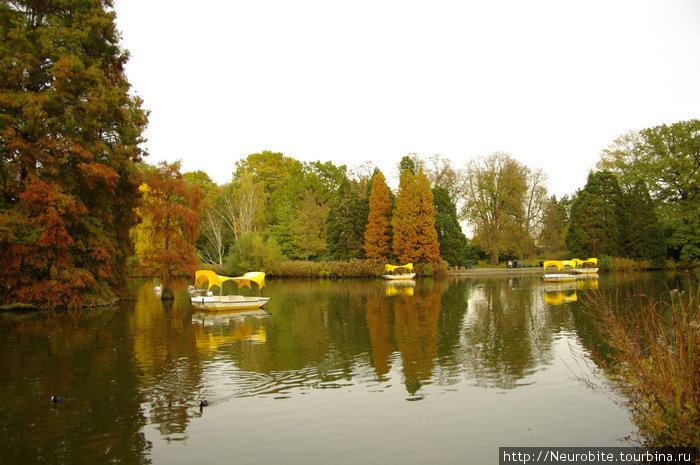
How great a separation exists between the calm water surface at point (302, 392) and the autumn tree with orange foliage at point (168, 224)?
7.35 meters

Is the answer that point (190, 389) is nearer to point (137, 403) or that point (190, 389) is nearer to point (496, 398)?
point (137, 403)

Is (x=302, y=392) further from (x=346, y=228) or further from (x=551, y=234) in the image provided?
(x=551, y=234)

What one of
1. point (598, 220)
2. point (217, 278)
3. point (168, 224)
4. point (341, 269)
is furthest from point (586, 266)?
point (168, 224)

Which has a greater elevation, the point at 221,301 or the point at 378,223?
the point at 378,223

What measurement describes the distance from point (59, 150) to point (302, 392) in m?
17.7

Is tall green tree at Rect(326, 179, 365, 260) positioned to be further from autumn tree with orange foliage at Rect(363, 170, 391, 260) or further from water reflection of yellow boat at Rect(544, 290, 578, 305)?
water reflection of yellow boat at Rect(544, 290, 578, 305)

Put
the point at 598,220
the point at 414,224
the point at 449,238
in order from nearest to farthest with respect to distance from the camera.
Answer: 1. the point at 414,224
2. the point at 598,220
3. the point at 449,238

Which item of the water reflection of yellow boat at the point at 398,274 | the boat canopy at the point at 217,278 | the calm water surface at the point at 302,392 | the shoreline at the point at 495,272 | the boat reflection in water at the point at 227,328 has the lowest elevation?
the calm water surface at the point at 302,392

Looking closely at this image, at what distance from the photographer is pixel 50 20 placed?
2184 centimetres

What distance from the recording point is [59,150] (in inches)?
816

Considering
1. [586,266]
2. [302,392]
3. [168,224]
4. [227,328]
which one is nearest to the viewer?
[302,392]

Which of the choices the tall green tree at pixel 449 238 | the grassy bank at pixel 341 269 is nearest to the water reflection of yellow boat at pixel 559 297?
the grassy bank at pixel 341 269

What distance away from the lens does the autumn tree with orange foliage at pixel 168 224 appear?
24.9m

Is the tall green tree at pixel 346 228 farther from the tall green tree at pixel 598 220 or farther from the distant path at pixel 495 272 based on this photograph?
the tall green tree at pixel 598 220
